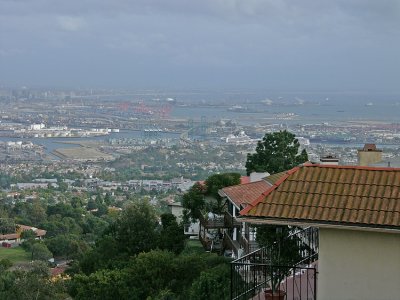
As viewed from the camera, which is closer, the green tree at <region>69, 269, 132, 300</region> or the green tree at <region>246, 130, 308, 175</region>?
the green tree at <region>69, 269, 132, 300</region>

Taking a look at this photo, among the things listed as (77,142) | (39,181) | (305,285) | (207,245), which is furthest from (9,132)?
(305,285)

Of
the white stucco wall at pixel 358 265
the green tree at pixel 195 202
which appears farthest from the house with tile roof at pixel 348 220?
the green tree at pixel 195 202

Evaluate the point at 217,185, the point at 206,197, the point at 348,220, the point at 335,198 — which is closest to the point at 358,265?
the point at 348,220

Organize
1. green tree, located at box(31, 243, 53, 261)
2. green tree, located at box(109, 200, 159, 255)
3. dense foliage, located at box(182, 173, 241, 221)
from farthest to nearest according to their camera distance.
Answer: green tree, located at box(31, 243, 53, 261) → dense foliage, located at box(182, 173, 241, 221) → green tree, located at box(109, 200, 159, 255)

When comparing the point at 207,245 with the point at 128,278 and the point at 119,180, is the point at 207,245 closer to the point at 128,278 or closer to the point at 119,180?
the point at 128,278

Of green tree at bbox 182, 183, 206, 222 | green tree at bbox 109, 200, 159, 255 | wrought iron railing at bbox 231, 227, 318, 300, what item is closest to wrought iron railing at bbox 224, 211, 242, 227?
green tree at bbox 182, 183, 206, 222

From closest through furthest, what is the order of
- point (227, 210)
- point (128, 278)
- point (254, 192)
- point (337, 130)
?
point (128, 278)
point (254, 192)
point (227, 210)
point (337, 130)

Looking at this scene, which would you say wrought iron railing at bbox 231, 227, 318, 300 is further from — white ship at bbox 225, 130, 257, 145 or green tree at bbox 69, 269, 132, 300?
white ship at bbox 225, 130, 257, 145
